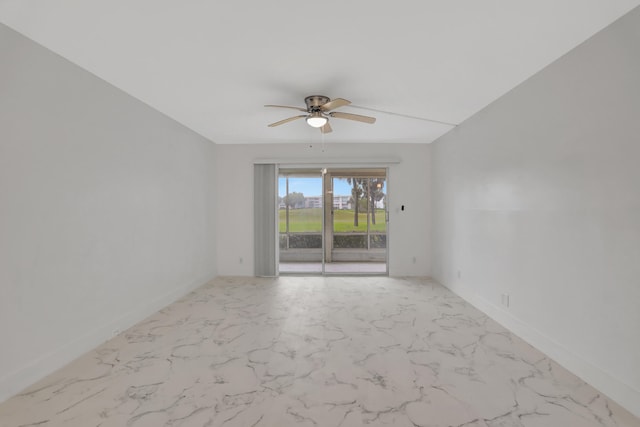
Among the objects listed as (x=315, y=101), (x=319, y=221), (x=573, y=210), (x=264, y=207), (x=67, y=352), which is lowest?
(x=67, y=352)

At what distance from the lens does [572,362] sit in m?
2.08

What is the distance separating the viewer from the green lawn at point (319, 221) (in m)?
6.39

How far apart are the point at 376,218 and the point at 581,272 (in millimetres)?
4531

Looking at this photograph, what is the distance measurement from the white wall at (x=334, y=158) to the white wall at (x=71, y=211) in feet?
4.74

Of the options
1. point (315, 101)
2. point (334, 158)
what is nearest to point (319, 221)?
point (334, 158)

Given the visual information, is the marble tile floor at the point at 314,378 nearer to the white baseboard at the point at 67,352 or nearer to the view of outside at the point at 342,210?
the white baseboard at the point at 67,352

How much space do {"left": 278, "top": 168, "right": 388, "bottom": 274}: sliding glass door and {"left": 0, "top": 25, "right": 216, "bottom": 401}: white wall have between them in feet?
10.2

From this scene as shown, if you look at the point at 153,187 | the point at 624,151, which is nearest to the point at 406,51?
the point at 624,151

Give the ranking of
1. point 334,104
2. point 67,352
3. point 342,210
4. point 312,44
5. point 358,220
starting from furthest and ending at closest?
1. point 358,220
2. point 342,210
3. point 334,104
4. point 67,352
5. point 312,44

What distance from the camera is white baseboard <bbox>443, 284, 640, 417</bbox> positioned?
1.70 m

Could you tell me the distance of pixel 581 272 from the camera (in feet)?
6.66

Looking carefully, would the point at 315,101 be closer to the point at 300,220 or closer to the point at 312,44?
the point at 312,44

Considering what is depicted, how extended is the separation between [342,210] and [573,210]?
448 cm

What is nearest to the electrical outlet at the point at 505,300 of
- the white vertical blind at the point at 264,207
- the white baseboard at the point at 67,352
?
the white vertical blind at the point at 264,207
